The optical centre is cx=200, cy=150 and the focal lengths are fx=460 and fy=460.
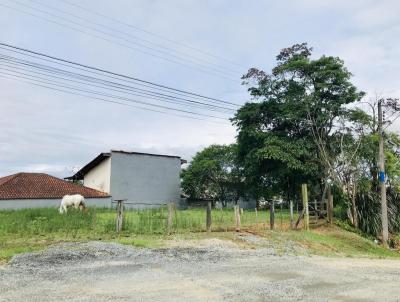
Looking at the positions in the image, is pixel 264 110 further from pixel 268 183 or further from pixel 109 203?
pixel 109 203

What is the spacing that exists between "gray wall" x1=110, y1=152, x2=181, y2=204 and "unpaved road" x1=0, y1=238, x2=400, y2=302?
93.3 ft

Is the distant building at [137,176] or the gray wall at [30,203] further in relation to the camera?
the distant building at [137,176]

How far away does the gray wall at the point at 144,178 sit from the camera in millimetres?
41250

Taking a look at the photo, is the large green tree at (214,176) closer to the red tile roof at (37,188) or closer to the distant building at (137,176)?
the distant building at (137,176)

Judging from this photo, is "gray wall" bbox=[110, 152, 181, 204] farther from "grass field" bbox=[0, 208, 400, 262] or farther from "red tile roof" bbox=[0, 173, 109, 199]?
"grass field" bbox=[0, 208, 400, 262]

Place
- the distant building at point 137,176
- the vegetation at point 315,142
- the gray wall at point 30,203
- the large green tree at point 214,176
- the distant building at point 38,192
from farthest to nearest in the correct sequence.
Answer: the large green tree at point 214,176 < the distant building at point 137,176 < the distant building at point 38,192 < the gray wall at point 30,203 < the vegetation at point 315,142

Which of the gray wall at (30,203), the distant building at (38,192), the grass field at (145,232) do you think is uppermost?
the distant building at (38,192)

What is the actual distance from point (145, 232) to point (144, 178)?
26714 millimetres

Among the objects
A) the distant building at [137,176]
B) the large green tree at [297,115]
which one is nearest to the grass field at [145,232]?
the large green tree at [297,115]

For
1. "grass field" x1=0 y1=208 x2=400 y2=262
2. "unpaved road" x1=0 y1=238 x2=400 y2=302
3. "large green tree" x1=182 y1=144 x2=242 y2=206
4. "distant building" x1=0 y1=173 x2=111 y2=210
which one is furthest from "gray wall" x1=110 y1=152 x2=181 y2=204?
"unpaved road" x1=0 y1=238 x2=400 y2=302

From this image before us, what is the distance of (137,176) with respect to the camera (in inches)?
1662

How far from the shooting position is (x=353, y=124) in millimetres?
27453

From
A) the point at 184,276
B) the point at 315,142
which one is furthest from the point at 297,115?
the point at 184,276

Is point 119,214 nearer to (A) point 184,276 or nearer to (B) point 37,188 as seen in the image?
(A) point 184,276
